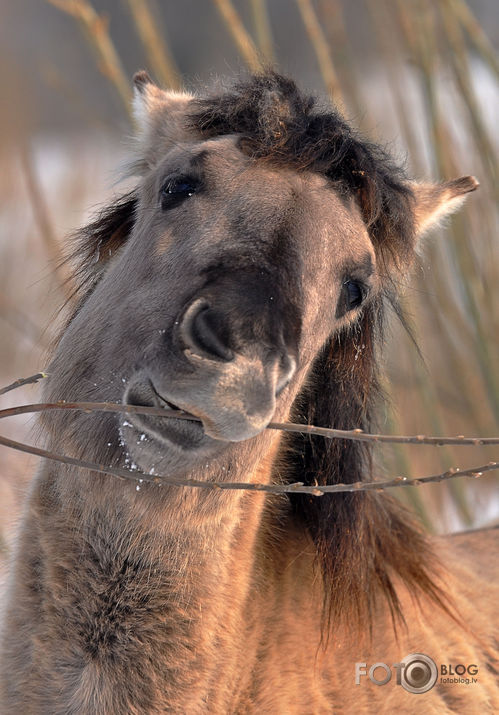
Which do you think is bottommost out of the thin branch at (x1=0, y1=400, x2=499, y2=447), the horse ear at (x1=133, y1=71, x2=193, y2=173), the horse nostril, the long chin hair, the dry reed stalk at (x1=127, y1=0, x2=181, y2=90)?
the long chin hair

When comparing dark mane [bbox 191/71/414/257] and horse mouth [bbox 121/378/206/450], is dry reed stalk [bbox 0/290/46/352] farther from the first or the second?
horse mouth [bbox 121/378/206/450]

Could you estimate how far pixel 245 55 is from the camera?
393 cm

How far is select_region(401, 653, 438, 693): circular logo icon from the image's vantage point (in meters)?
2.21

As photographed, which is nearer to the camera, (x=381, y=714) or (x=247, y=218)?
(x=247, y=218)

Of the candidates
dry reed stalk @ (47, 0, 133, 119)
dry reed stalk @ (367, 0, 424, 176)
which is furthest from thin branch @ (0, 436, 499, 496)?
dry reed stalk @ (367, 0, 424, 176)

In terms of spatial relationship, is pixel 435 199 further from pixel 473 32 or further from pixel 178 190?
pixel 473 32

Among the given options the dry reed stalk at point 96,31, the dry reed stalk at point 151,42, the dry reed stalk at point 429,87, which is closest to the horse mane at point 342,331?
the dry reed stalk at point 429,87

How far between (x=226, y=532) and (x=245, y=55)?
9.52 ft

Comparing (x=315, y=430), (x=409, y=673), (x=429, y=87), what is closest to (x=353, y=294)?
(x=315, y=430)

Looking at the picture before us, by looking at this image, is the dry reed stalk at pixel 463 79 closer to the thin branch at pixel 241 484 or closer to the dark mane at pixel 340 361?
the dark mane at pixel 340 361

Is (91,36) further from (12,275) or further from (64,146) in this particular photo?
(64,146)

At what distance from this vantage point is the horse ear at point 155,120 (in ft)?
7.60

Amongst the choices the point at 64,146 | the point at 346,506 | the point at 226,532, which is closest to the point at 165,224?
the point at 226,532

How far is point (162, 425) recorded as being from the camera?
1.56m
